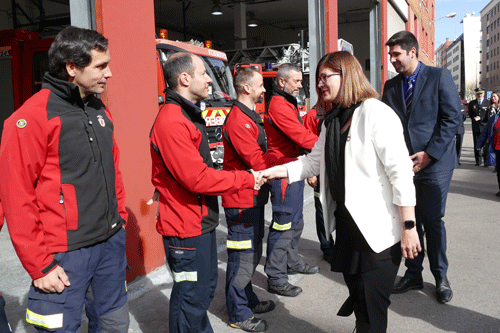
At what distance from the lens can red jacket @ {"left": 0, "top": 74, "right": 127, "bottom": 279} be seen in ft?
6.59

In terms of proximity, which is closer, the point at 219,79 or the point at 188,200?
the point at 188,200

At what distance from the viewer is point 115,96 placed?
4023 millimetres

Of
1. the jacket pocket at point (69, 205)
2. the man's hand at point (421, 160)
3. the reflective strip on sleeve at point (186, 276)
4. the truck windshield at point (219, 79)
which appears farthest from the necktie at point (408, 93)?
the truck windshield at point (219, 79)

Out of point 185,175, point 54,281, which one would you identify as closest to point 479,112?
point 185,175

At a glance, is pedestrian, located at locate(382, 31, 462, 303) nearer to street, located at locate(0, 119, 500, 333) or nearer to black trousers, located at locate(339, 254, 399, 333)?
street, located at locate(0, 119, 500, 333)

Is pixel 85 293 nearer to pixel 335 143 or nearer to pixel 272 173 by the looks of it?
pixel 272 173

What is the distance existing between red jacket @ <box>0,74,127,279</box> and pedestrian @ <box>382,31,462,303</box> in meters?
2.72

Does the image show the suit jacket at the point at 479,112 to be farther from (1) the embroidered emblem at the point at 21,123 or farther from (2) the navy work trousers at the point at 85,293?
(1) the embroidered emblem at the point at 21,123

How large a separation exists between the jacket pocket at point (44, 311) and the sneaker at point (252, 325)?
1.60m

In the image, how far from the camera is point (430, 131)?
396 cm

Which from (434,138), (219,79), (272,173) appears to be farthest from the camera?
(219,79)

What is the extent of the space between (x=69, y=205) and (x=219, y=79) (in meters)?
8.62

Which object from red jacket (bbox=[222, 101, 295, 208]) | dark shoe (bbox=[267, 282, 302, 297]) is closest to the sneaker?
dark shoe (bbox=[267, 282, 302, 297])

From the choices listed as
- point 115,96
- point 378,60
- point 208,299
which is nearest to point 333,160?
point 208,299
